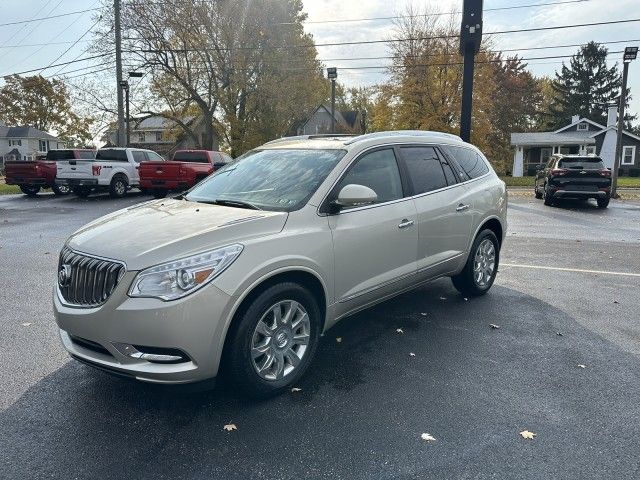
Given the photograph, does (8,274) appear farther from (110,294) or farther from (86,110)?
(86,110)

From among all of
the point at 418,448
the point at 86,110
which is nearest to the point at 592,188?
the point at 418,448

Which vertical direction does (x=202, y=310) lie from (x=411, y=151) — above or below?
below

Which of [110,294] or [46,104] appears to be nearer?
[110,294]

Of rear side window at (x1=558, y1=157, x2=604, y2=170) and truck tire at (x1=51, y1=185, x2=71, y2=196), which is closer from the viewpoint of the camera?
rear side window at (x1=558, y1=157, x2=604, y2=170)

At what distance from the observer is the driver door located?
3791 mm

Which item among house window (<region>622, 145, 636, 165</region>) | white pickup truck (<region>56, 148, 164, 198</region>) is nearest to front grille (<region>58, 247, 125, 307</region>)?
white pickup truck (<region>56, 148, 164, 198</region>)

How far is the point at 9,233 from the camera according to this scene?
1047 centimetres

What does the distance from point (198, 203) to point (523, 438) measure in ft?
9.50

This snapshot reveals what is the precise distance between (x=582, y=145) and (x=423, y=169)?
154ft

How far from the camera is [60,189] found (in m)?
20.7

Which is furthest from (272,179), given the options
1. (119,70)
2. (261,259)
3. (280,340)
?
(119,70)

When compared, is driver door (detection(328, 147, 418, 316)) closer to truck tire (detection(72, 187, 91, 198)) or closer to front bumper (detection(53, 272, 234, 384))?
front bumper (detection(53, 272, 234, 384))

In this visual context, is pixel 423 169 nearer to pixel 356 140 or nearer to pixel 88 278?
pixel 356 140

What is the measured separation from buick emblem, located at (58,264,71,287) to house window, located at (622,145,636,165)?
5216cm
